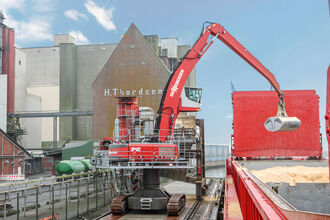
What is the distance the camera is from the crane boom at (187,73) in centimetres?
1491

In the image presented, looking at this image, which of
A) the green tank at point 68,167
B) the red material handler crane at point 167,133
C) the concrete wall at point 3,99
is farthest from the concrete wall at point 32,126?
the red material handler crane at point 167,133

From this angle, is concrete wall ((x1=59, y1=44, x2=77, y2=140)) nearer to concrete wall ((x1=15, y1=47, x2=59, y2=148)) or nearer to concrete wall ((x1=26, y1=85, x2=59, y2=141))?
concrete wall ((x1=15, y1=47, x2=59, y2=148))

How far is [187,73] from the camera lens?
15.8 meters

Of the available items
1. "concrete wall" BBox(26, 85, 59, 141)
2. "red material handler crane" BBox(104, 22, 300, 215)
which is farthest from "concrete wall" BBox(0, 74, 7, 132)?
"red material handler crane" BBox(104, 22, 300, 215)

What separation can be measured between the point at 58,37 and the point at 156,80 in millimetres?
31248

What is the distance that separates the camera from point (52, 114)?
53.3 m

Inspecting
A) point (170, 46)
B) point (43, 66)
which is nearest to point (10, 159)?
point (43, 66)

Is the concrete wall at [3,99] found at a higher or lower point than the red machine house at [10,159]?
higher

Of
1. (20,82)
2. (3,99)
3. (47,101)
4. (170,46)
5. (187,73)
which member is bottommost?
(187,73)

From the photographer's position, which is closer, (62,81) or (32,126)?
(32,126)

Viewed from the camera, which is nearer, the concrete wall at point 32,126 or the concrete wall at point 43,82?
the concrete wall at point 32,126

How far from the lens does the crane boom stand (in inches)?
587

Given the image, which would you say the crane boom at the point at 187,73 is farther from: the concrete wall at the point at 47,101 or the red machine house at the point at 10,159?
the concrete wall at the point at 47,101

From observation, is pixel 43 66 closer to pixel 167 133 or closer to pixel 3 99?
pixel 3 99
